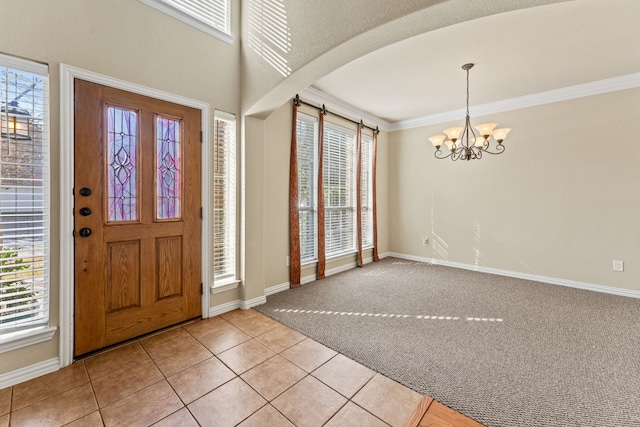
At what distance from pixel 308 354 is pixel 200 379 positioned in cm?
78

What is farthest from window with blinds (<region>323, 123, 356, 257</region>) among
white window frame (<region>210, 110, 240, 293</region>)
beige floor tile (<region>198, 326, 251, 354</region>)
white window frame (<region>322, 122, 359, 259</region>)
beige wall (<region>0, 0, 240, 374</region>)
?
beige floor tile (<region>198, 326, 251, 354</region>)

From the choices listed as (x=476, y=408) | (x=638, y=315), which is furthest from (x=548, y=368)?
(x=638, y=315)

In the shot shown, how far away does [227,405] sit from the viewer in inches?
64.5

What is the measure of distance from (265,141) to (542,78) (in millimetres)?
3561

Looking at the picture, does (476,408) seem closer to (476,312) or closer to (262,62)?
(476,312)

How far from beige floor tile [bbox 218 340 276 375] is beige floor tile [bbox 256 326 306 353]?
7 centimetres

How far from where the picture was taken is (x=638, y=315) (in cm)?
291

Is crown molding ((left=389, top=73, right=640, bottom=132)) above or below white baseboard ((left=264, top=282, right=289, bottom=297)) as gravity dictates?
above

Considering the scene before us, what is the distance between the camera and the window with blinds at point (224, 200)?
114 inches

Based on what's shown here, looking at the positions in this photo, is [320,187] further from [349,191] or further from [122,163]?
[122,163]

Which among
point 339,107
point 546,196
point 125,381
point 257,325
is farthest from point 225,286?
point 546,196

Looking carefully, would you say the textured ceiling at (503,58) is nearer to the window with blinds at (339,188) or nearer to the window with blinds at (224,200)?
the window with blinds at (339,188)

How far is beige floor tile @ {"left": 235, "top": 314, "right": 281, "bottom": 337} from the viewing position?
2.55m

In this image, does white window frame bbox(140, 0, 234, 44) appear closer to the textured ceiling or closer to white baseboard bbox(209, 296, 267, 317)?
the textured ceiling
